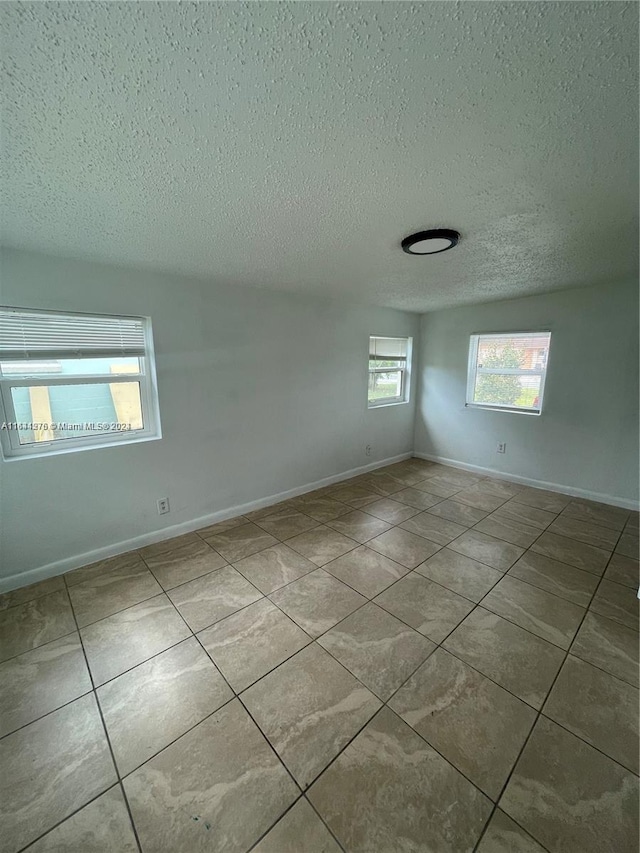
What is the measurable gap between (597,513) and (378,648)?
2.87 m

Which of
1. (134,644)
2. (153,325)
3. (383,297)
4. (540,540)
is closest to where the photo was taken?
(134,644)

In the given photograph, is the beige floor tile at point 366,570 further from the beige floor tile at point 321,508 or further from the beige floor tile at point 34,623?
the beige floor tile at point 34,623

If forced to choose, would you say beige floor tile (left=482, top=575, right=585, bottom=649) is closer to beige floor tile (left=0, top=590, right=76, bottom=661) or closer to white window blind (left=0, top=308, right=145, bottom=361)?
beige floor tile (left=0, top=590, right=76, bottom=661)

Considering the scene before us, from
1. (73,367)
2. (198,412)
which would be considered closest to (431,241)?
(198,412)

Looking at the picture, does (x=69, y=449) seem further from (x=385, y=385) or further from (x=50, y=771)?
(x=385, y=385)

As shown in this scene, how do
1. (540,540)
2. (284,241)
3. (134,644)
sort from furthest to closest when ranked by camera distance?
1. (540,540)
2. (284,241)
3. (134,644)

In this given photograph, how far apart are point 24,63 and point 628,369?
4.40m

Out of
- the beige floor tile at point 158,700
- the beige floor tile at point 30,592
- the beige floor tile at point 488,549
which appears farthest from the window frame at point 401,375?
the beige floor tile at point 30,592

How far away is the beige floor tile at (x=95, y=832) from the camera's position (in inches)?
38.7

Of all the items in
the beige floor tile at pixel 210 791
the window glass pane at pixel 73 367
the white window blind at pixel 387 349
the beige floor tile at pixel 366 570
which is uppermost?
the white window blind at pixel 387 349

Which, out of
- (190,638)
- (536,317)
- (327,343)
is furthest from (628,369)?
(190,638)

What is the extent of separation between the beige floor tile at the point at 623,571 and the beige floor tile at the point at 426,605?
3.77 ft

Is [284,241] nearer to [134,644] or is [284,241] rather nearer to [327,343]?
[327,343]

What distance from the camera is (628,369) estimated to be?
3070 mm
